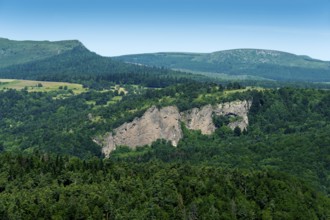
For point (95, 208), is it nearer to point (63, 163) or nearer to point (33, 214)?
point (33, 214)

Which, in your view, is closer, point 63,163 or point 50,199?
point 50,199

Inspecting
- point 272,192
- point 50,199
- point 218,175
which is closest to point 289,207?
point 272,192

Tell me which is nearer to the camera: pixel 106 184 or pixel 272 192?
pixel 106 184

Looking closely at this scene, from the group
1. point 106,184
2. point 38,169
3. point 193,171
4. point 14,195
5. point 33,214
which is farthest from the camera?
point 193,171

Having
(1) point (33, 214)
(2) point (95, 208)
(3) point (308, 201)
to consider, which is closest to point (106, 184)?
(2) point (95, 208)

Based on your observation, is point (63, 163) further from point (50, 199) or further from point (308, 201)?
point (308, 201)

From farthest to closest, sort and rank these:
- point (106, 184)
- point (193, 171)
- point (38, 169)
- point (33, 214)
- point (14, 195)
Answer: point (193, 171) < point (38, 169) < point (106, 184) < point (14, 195) < point (33, 214)
